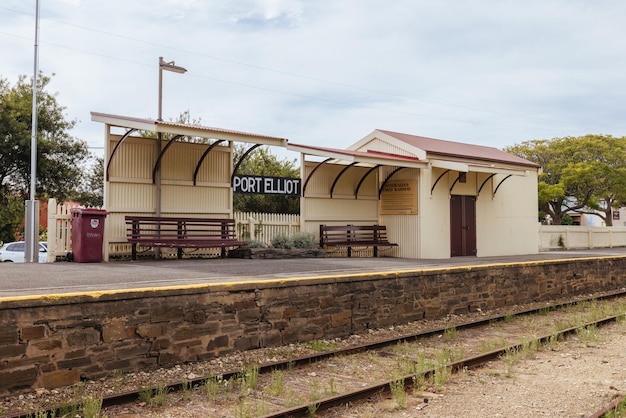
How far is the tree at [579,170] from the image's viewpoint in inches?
1548

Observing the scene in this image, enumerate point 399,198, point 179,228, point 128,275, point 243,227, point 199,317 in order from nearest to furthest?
1. point 199,317
2. point 128,275
3. point 179,228
4. point 243,227
5. point 399,198

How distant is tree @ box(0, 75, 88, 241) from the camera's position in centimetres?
2730

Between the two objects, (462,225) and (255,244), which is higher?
(462,225)

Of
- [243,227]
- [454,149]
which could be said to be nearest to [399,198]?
[454,149]

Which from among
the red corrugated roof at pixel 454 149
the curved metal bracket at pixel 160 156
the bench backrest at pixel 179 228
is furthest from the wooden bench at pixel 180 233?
the red corrugated roof at pixel 454 149

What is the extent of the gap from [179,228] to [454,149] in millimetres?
10081

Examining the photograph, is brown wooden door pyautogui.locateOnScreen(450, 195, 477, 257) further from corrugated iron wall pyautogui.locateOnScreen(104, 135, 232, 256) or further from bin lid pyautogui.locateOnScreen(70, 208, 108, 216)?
bin lid pyautogui.locateOnScreen(70, 208, 108, 216)

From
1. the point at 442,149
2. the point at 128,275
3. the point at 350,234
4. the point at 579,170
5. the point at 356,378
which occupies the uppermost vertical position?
the point at 579,170

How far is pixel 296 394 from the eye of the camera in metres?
6.57

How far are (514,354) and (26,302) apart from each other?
19.9ft

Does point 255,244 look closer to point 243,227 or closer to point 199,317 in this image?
point 243,227

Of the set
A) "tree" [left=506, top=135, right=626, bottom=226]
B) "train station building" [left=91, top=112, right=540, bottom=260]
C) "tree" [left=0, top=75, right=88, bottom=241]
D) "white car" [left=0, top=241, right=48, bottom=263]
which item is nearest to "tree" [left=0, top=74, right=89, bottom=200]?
"tree" [left=0, top=75, right=88, bottom=241]

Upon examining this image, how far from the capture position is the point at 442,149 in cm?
1972

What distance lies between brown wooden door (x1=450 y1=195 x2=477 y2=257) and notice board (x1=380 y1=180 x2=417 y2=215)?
66.2 inches
